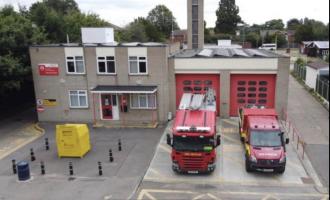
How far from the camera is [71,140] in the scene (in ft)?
55.6

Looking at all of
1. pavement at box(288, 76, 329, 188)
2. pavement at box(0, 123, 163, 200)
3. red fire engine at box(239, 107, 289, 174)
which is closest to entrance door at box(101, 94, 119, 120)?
pavement at box(0, 123, 163, 200)

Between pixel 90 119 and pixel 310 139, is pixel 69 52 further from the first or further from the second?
pixel 310 139

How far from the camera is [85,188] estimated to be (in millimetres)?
13797

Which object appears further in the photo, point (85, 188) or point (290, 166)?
point (290, 166)

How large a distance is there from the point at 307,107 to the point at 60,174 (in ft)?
65.5

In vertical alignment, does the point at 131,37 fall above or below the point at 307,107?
above

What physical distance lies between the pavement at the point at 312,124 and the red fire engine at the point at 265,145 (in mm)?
1831

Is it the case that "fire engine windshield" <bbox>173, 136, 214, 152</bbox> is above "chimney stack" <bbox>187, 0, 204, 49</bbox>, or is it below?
below

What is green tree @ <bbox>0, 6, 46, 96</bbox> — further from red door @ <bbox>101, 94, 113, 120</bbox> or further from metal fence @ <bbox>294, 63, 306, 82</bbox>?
metal fence @ <bbox>294, 63, 306, 82</bbox>

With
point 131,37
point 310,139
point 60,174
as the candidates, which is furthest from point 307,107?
point 131,37

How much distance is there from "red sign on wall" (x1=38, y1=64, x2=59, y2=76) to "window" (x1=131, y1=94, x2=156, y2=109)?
18.7 feet

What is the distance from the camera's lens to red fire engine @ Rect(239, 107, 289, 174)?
46.5 ft

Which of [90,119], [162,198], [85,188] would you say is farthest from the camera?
[90,119]

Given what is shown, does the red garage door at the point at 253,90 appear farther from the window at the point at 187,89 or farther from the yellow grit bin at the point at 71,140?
the yellow grit bin at the point at 71,140
